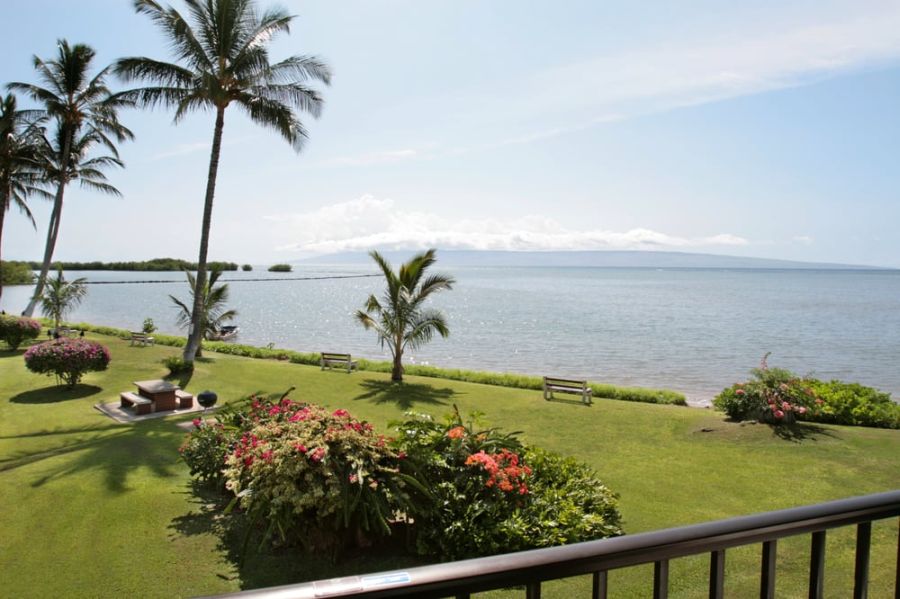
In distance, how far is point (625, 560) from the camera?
1.45 metres

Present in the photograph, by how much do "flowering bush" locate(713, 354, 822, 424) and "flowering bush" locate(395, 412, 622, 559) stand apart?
621 centimetres

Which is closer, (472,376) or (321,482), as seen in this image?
(321,482)

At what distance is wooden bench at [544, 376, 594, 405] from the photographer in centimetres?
1548

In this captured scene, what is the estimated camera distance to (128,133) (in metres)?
31.1

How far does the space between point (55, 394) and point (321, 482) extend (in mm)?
13092

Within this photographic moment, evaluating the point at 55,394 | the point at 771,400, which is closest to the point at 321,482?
the point at 771,400

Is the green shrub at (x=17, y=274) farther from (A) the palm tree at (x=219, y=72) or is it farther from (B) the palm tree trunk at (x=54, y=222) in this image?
(A) the palm tree at (x=219, y=72)

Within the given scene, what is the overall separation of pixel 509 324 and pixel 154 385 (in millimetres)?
41609

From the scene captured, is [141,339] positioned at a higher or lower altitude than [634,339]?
higher

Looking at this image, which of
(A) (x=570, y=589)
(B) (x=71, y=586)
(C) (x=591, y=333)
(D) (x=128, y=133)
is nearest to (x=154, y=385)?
(B) (x=71, y=586)

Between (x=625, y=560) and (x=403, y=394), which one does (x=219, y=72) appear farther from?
(x=625, y=560)

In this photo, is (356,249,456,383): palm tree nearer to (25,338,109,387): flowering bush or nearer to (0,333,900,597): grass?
(0,333,900,597): grass

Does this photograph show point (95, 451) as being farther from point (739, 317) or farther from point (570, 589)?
point (739, 317)

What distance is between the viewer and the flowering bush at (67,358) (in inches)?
586
